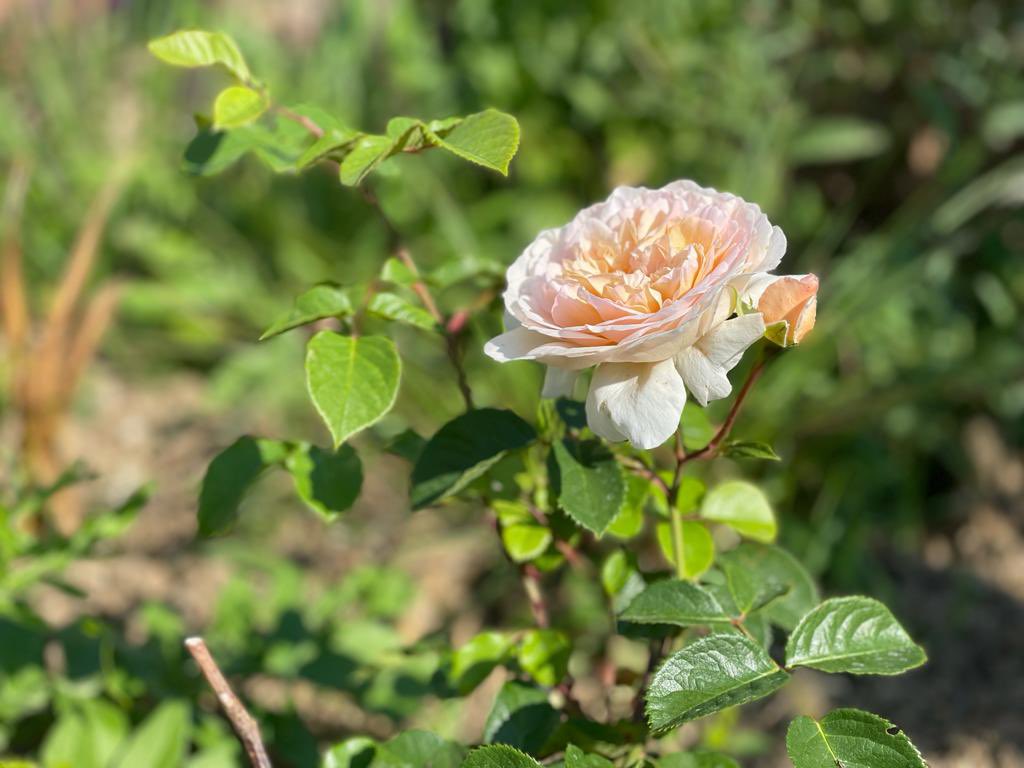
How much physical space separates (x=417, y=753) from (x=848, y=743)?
0.34 m

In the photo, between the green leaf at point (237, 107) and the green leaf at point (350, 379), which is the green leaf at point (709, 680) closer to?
the green leaf at point (350, 379)

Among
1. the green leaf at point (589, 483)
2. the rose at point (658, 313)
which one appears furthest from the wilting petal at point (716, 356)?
the green leaf at point (589, 483)

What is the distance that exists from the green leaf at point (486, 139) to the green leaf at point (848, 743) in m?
0.39

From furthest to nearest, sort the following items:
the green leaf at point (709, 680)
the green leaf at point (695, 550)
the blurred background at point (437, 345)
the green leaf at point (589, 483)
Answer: the blurred background at point (437, 345) < the green leaf at point (695, 550) < the green leaf at point (589, 483) < the green leaf at point (709, 680)

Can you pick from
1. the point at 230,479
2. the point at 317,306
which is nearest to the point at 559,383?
the point at 317,306

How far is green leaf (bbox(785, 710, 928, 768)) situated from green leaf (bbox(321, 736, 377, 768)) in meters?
0.36

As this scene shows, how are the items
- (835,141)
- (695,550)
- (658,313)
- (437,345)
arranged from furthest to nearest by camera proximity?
(835,141) → (437,345) → (695,550) → (658,313)

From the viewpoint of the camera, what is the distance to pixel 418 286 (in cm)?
87

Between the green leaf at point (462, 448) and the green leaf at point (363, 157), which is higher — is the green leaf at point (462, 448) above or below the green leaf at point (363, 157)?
below

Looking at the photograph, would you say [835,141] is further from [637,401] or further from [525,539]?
[637,401]

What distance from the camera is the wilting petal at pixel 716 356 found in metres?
0.64

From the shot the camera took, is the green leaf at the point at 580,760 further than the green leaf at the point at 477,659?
Answer: No

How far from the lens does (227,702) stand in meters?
0.76

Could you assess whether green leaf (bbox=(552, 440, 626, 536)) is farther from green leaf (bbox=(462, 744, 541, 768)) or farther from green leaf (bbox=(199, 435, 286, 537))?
green leaf (bbox=(199, 435, 286, 537))
